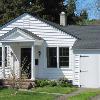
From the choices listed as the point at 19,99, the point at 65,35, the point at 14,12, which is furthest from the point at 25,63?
the point at 14,12

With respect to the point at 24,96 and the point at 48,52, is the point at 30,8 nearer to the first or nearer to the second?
the point at 48,52

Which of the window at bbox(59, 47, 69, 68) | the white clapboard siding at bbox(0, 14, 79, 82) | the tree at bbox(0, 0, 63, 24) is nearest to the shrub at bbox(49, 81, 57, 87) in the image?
the white clapboard siding at bbox(0, 14, 79, 82)

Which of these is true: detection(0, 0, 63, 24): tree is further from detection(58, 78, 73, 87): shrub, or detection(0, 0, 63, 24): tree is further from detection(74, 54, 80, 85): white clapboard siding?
detection(58, 78, 73, 87): shrub

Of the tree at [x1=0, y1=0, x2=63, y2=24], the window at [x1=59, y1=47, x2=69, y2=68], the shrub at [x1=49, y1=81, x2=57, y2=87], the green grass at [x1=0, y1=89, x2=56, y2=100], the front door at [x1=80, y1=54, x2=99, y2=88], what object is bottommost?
the green grass at [x1=0, y1=89, x2=56, y2=100]

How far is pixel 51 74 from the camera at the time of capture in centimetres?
2845

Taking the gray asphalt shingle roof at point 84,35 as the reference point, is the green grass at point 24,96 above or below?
below

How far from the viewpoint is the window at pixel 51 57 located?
28.7m

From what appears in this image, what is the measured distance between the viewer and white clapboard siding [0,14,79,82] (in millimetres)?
28203

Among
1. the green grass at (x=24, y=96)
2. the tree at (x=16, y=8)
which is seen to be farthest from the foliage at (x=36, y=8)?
the green grass at (x=24, y=96)

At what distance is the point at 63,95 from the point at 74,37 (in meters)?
7.26

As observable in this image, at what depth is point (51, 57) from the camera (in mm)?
28797

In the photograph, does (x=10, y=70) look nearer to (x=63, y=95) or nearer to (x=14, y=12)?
(x=63, y=95)

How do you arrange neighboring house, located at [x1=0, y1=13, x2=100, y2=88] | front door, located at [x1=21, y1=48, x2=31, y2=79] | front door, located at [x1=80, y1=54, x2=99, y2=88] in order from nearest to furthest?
front door, located at [x1=80, y1=54, x2=99, y2=88] → neighboring house, located at [x1=0, y1=13, x2=100, y2=88] → front door, located at [x1=21, y1=48, x2=31, y2=79]

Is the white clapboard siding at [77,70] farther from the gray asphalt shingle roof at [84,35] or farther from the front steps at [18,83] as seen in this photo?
the front steps at [18,83]
